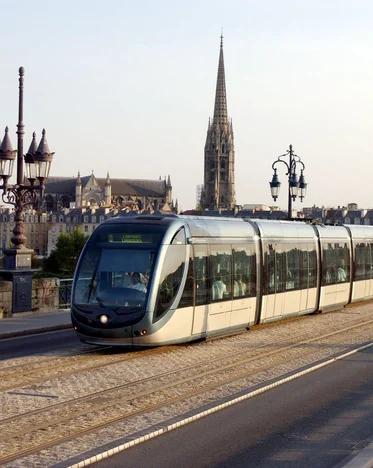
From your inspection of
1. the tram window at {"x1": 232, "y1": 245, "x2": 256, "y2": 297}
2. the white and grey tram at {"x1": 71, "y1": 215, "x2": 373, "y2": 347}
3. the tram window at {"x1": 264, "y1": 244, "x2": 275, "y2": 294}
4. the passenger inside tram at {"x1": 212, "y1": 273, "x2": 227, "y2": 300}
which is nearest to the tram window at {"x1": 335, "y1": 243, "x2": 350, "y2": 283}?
the white and grey tram at {"x1": 71, "y1": 215, "x2": 373, "y2": 347}

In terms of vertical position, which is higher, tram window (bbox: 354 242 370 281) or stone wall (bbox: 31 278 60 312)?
tram window (bbox: 354 242 370 281)

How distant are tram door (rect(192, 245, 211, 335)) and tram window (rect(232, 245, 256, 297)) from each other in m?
1.61

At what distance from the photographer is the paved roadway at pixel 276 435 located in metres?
9.33

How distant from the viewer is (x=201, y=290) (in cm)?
1911

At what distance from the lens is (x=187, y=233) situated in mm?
18734

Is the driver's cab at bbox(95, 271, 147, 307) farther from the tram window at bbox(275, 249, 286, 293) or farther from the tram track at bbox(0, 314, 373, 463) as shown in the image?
the tram window at bbox(275, 249, 286, 293)

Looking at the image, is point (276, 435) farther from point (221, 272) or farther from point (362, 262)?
point (362, 262)

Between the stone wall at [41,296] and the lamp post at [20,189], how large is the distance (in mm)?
204

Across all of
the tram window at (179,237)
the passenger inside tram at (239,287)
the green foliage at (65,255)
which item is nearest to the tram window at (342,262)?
the passenger inside tram at (239,287)

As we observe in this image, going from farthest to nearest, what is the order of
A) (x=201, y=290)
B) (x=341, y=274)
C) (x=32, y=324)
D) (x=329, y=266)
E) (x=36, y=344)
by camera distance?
(x=341, y=274) → (x=329, y=266) → (x=32, y=324) → (x=36, y=344) → (x=201, y=290)

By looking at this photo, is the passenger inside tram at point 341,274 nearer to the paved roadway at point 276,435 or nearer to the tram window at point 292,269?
the tram window at point 292,269

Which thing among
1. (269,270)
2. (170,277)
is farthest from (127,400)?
(269,270)

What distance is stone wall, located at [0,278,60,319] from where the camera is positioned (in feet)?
83.3

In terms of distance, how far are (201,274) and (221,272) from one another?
1.17m
